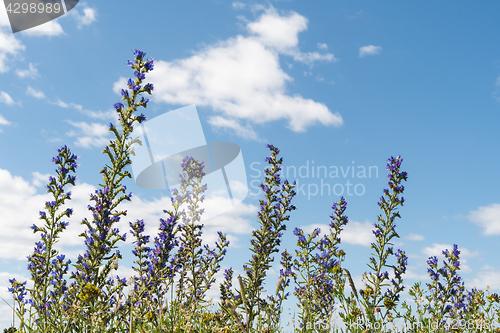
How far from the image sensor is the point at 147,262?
9281 mm

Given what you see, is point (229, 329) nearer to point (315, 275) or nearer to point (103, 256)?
point (103, 256)

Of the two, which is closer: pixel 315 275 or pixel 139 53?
pixel 139 53

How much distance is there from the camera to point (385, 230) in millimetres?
9805

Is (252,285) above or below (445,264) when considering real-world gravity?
below

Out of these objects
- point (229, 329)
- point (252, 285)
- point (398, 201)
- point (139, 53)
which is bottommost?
point (229, 329)

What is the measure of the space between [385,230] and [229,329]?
6092mm

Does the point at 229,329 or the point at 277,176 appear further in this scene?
the point at 277,176

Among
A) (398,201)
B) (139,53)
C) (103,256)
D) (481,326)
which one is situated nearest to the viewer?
(103,256)

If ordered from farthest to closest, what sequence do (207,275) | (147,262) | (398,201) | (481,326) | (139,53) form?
(207,275) → (398,201) → (147,262) → (481,326) → (139,53)

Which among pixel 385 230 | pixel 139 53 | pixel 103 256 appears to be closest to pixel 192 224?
pixel 103 256

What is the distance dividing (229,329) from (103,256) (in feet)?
8.56

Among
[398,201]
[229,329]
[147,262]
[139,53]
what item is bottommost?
[229,329]

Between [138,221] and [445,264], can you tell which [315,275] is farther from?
[138,221]

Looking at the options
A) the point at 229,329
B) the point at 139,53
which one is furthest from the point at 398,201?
the point at 139,53
